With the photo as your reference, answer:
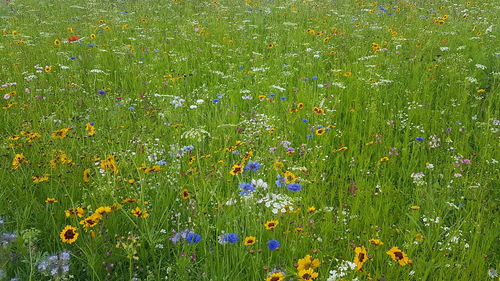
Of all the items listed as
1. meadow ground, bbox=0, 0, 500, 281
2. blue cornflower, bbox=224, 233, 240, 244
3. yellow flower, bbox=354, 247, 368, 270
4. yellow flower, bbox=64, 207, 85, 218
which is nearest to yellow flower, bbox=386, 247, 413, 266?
meadow ground, bbox=0, 0, 500, 281

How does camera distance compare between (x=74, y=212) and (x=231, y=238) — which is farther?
→ (x=74, y=212)

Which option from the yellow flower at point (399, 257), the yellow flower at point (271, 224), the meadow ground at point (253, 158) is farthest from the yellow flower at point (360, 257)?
the yellow flower at point (271, 224)

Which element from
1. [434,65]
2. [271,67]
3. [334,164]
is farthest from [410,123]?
[271,67]

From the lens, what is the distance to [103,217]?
208cm

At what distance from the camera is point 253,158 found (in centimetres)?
287

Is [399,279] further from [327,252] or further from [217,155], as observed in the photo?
[217,155]

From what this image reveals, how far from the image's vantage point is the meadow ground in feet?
6.30

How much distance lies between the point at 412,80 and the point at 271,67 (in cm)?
177

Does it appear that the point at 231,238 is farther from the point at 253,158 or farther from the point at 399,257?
the point at 253,158

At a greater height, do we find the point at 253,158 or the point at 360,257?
the point at 360,257

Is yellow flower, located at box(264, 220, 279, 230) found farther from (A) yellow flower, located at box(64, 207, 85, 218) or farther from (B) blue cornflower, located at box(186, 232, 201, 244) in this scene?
(A) yellow flower, located at box(64, 207, 85, 218)

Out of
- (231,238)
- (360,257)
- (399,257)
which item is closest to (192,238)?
(231,238)

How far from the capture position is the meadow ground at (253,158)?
1.92 m

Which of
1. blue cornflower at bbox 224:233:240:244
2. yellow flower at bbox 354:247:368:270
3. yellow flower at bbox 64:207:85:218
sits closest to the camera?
yellow flower at bbox 354:247:368:270
